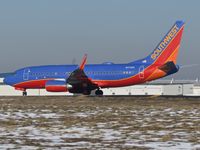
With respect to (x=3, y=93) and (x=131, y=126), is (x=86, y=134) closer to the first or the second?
(x=131, y=126)

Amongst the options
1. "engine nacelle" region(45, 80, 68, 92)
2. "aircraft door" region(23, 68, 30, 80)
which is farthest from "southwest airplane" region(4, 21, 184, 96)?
"aircraft door" region(23, 68, 30, 80)

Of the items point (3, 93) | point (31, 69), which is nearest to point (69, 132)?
point (31, 69)

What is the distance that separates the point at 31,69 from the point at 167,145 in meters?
43.2

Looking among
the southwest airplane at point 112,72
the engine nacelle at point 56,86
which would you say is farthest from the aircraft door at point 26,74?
the engine nacelle at point 56,86

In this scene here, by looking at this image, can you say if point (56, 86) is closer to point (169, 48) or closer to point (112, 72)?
point (112, 72)

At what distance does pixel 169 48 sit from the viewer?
54156 mm

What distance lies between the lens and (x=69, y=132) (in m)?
19.0

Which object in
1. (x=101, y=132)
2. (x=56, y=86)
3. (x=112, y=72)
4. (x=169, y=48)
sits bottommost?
(x=101, y=132)

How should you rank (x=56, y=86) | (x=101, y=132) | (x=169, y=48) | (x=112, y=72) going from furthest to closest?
1. (x=169, y=48)
2. (x=112, y=72)
3. (x=56, y=86)
4. (x=101, y=132)

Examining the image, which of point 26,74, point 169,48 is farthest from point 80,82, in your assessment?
point 169,48

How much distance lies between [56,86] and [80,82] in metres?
2.75

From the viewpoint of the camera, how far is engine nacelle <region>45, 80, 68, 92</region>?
174 feet

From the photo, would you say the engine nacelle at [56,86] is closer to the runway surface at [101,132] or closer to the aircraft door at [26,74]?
the aircraft door at [26,74]

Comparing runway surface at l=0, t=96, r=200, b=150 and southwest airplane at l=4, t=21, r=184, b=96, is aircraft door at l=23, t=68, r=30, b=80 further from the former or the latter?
runway surface at l=0, t=96, r=200, b=150
